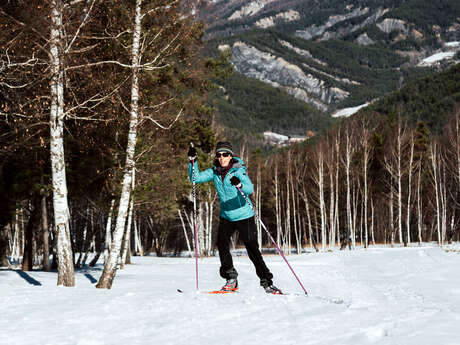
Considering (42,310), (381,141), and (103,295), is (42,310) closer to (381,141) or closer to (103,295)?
(103,295)

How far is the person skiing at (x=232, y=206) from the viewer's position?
641cm

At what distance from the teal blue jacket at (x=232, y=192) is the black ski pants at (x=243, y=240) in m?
0.11

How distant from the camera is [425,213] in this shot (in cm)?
5316

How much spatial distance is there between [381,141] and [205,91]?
28.4 meters

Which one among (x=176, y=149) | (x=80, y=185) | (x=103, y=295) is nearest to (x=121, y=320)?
(x=103, y=295)

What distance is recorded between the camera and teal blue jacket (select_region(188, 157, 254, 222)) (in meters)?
6.39

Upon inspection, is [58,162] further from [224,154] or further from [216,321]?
[216,321]

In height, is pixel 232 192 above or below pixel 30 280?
above

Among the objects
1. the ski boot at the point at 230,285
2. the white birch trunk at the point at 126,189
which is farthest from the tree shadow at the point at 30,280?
the ski boot at the point at 230,285

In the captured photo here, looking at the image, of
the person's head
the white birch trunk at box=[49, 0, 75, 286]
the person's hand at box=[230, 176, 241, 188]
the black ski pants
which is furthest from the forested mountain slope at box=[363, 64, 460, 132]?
the person's hand at box=[230, 176, 241, 188]

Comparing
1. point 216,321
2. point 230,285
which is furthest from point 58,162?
point 216,321

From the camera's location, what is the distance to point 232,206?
6.65 m

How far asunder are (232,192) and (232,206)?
0.89ft

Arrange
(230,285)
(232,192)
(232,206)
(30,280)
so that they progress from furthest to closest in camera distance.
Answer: (30,280) < (230,285) < (232,206) < (232,192)
